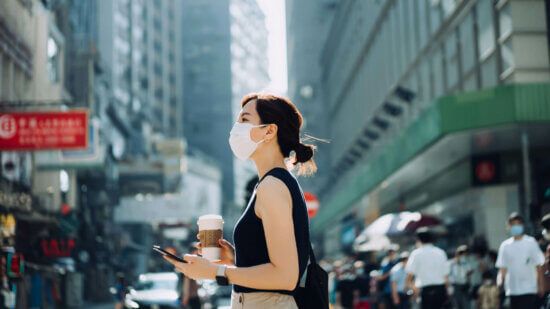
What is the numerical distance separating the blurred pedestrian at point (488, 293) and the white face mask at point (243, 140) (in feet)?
40.0

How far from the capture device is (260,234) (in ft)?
12.0

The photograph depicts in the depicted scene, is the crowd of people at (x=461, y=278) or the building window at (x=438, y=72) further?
the building window at (x=438, y=72)

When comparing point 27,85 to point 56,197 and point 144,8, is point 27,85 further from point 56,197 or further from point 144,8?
point 144,8

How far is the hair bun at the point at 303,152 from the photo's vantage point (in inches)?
156

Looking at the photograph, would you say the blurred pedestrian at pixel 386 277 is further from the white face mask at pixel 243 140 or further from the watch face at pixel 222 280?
the watch face at pixel 222 280

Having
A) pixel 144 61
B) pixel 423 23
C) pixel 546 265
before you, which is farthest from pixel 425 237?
pixel 144 61

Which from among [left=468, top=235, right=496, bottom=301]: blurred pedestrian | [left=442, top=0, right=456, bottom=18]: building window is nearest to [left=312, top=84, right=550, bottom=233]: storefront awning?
[left=468, top=235, right=496, bottom=301]: blurred pedestrian

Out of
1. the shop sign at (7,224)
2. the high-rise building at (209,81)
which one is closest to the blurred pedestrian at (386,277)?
the shop sign at (7,224)

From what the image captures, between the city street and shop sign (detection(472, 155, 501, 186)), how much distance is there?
0.12 feet

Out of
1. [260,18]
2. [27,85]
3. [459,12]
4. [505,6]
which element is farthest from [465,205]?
[260,18]

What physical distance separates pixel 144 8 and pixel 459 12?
79921mm

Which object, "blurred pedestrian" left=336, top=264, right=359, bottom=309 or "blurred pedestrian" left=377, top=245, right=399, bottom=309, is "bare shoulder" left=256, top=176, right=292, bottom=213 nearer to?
"blurred pedestrian" left=377, top=245, right=399, bottom=309

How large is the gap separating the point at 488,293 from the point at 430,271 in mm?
2882

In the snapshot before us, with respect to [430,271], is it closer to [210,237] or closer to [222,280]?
[210,237]
